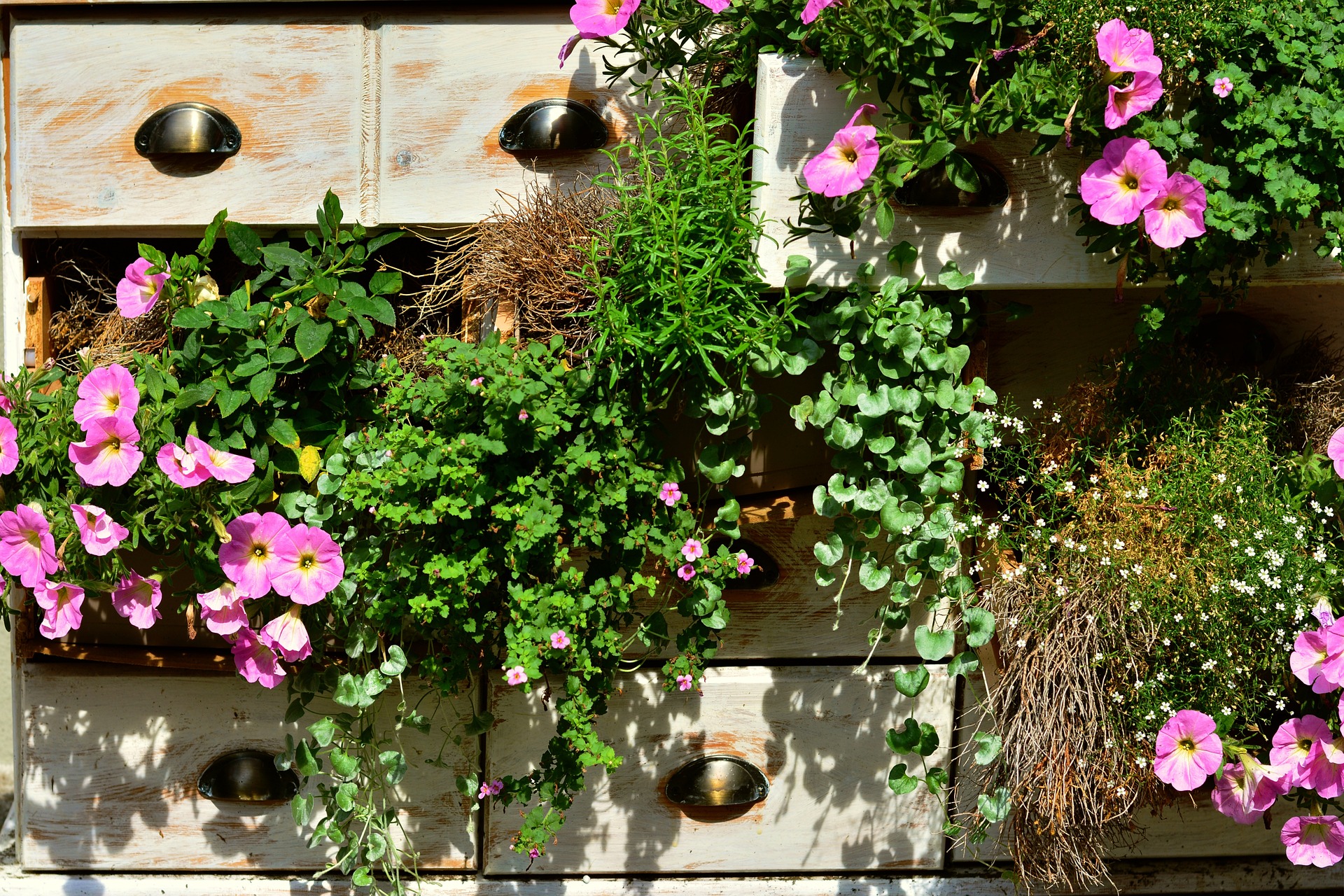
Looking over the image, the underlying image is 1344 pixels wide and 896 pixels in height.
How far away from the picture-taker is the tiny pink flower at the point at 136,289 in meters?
1.77

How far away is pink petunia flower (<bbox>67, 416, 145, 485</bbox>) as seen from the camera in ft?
5.37

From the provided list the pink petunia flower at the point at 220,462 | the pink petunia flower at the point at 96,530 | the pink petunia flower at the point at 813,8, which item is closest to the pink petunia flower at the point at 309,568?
the pink petunia flower at the point at 220,462

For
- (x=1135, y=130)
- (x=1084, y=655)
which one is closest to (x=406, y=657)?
(x=1084, y=655)

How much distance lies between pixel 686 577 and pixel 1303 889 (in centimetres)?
151

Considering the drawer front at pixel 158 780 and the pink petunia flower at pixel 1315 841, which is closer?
the pink petunia flower at pixel 1315 841

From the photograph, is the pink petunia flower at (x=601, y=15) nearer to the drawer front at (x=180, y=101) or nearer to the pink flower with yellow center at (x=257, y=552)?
the drawer front at (x=180, y=101)

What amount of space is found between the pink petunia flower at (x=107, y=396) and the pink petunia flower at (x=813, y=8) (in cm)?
112

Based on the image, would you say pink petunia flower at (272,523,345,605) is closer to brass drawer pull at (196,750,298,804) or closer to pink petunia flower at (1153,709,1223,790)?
brass drawer pull at (196,750,298,804)

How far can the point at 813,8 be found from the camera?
5.20ft

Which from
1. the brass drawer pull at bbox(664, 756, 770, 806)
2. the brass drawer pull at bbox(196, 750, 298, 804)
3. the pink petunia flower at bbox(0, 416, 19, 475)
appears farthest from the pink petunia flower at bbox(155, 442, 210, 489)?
the brass drawer pull at bbox(664, 756, 770, 806)

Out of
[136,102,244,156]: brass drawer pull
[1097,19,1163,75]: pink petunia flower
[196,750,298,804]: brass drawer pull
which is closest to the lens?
[1097,19,1163,75]: pink petunia flower

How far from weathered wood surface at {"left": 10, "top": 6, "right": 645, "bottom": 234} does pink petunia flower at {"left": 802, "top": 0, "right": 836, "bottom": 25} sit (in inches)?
18.3

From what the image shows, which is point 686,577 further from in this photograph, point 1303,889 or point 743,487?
point 1303,889

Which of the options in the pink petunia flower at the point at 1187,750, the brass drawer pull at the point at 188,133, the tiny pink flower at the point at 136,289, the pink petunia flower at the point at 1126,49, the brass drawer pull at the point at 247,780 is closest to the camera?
the pink petunia flower at the point at 1126,49
